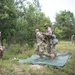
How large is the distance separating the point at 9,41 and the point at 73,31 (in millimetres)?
26180

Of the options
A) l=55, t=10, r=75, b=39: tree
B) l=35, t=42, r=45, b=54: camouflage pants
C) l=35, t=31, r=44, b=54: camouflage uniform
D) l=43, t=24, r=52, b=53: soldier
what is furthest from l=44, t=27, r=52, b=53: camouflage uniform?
l=55, t=10, r=75, b=39: tree

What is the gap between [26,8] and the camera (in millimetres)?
15453

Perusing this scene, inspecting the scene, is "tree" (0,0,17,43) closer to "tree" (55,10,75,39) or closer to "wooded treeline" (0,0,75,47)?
"wooded treeline" (0,0,75,47)

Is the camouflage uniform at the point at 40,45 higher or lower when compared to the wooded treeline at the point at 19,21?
lower

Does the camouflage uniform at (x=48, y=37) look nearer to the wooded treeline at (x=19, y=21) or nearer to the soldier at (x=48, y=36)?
the soldier at (x=48, y=36)

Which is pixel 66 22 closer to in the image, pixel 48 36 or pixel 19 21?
pixel 19 21

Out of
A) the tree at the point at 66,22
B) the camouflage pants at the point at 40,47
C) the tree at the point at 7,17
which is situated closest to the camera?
the camouflage pants at the point at 40,47

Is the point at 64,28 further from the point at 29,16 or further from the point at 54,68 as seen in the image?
the point at 54,68

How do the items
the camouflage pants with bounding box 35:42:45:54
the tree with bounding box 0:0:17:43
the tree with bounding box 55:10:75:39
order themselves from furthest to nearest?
1. the tree with bounding box 55:10:75:39
2. the tree with bounding box 0:0:17:43
3. the camouflage pants with bounding box 35:42:45:54

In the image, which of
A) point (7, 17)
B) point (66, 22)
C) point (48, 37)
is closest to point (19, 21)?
point (7, 17)

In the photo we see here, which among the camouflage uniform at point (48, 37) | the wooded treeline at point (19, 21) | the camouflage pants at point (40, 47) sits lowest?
the camouflage pants at point (40, 47)

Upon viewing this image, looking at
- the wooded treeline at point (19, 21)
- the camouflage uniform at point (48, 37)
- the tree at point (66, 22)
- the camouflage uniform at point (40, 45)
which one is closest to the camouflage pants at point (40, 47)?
the camouflage uniform at point (40, 45)

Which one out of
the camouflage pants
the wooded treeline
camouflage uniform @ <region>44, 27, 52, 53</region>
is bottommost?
the camouflage pants

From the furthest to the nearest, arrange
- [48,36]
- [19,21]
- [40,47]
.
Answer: [19,21], [48,36], [40,47]
